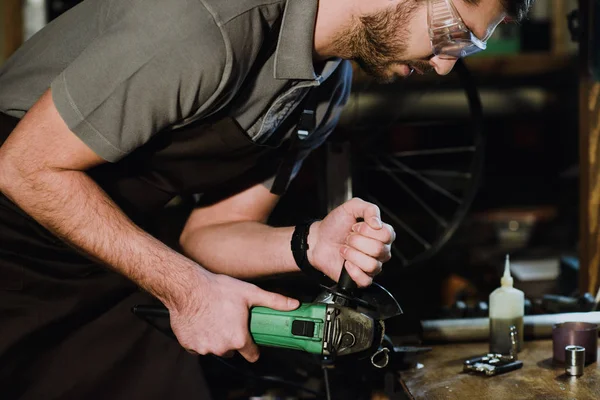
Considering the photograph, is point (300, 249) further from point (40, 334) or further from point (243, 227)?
point (40, 334)

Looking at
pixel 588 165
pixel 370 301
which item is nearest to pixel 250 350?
pixel 370 301

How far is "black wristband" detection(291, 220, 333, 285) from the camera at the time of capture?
1.61 meters

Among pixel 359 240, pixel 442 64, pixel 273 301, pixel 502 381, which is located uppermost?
pixel 442 64

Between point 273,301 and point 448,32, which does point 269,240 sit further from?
point 448,32

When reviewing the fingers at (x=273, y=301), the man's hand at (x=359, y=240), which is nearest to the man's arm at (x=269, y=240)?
the man's hand at (x=359, y=240)

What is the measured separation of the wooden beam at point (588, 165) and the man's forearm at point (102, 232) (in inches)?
52.7

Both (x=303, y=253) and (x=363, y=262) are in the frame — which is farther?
(x=303, y=253)

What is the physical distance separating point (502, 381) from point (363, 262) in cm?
41

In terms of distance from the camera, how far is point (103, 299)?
1.66 metres

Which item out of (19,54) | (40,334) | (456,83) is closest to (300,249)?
(40,334)

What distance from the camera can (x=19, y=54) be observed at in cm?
156

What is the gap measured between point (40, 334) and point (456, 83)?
3076 millimetres

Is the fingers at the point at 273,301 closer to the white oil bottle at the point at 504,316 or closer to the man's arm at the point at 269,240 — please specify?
the man's arm at the point at 269,240

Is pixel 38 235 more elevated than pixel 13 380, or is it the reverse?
pixel 38 235
